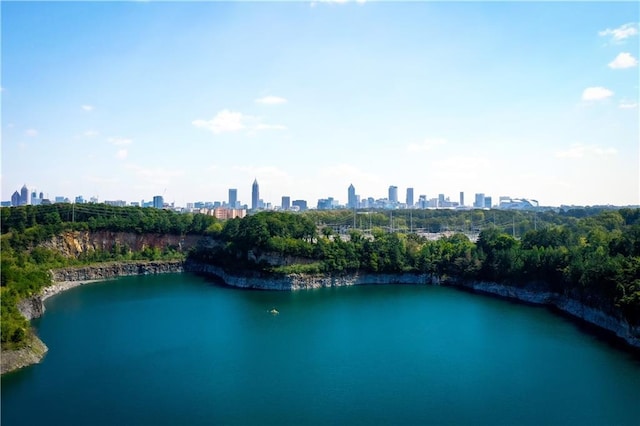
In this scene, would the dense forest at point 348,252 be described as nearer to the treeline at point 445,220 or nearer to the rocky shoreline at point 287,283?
the rocky shoreline at point 287,283

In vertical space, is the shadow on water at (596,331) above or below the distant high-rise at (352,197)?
below

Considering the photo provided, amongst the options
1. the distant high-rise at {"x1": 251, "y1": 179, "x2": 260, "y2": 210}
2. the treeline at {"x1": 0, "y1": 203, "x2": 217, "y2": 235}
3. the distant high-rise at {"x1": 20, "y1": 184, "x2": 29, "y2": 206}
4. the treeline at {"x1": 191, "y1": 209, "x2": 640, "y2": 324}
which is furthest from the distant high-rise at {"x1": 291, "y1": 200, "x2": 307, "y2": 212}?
the treeline at {"x1": 191, "y1": 209, "x2": 640, "y2": 324}

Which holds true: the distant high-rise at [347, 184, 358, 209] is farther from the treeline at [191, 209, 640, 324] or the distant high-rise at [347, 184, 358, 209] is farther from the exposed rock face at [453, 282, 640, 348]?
the exposed rock face at [453, 282, 640, 348]

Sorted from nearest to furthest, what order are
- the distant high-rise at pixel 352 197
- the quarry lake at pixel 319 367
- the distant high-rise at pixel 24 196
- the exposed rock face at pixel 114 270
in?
1. the quarry lake at pixel 319 367
2. the exposed rock face at pixel 114 270
3. the distant high-rise at pixel 24 196
4. the distant high-rise at pixel 352 197

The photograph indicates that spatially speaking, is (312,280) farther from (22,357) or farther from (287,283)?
(22,357)

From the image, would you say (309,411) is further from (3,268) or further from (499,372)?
(3,268)

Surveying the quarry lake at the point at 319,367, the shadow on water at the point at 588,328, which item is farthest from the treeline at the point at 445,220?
the quarry lake at the point at 319,367

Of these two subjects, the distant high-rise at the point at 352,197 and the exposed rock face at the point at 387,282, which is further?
the distant high-rise at the point at 352,197
